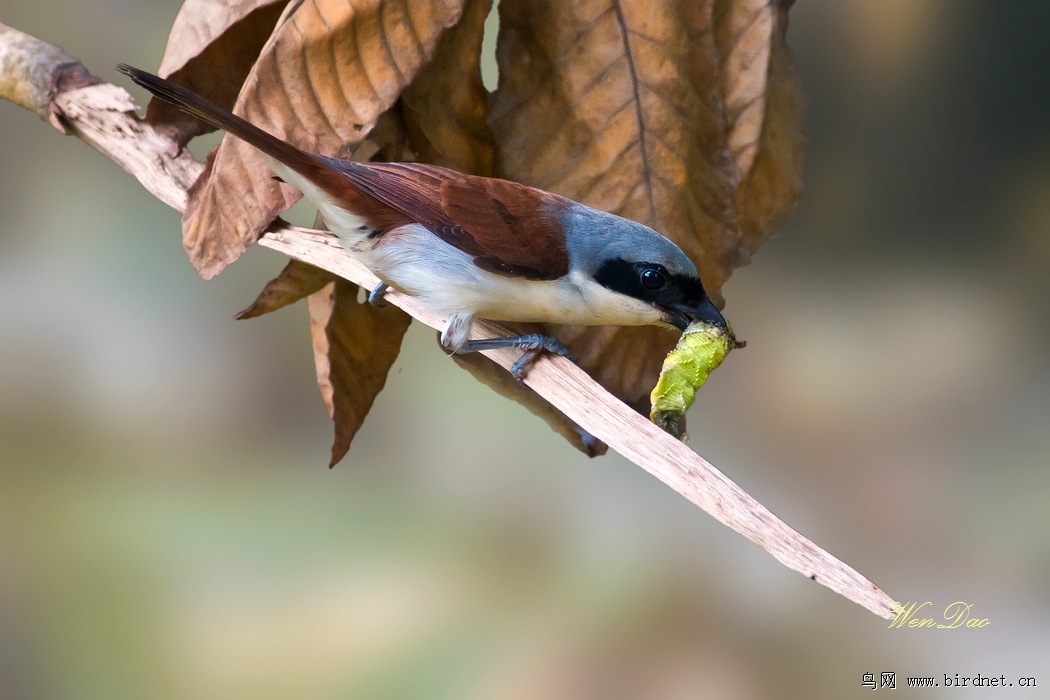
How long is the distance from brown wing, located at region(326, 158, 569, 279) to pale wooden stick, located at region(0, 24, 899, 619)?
0.14 metres

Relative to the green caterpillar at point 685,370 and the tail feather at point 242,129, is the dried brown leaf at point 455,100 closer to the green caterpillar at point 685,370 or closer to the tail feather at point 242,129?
the tail feather at point 242,129

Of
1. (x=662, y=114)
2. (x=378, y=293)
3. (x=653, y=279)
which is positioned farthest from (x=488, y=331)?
(x=662, y=114)

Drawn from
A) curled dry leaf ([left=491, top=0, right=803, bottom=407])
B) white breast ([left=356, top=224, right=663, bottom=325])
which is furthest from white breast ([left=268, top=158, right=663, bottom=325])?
curled dry leaf ([left=491, top=0, right=803, bottom=407])

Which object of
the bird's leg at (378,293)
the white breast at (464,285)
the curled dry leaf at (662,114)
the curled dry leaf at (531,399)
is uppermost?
the curled dry leaf at (662,114)

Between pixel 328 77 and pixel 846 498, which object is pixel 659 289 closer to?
pixel 328 77

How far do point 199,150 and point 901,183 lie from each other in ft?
4.69

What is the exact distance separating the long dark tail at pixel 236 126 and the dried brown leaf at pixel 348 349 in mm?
283

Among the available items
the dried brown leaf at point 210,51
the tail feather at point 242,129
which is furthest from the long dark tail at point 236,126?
the dried brown leaf at point 210,51

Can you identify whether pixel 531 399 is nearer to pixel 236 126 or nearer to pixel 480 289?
pixel 480 289

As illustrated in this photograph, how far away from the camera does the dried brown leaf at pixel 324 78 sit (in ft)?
3.46

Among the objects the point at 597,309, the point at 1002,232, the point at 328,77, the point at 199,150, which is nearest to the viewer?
the point at 328,77

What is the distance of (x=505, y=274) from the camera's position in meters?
1.23

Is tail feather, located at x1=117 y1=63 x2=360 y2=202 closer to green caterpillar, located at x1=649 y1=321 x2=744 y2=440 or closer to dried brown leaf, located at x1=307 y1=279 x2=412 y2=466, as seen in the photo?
dried brown leaf, located at x1=307 y1=279 x2=412 y2=466

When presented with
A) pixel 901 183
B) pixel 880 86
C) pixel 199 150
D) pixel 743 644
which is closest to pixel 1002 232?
pixel 901 183
